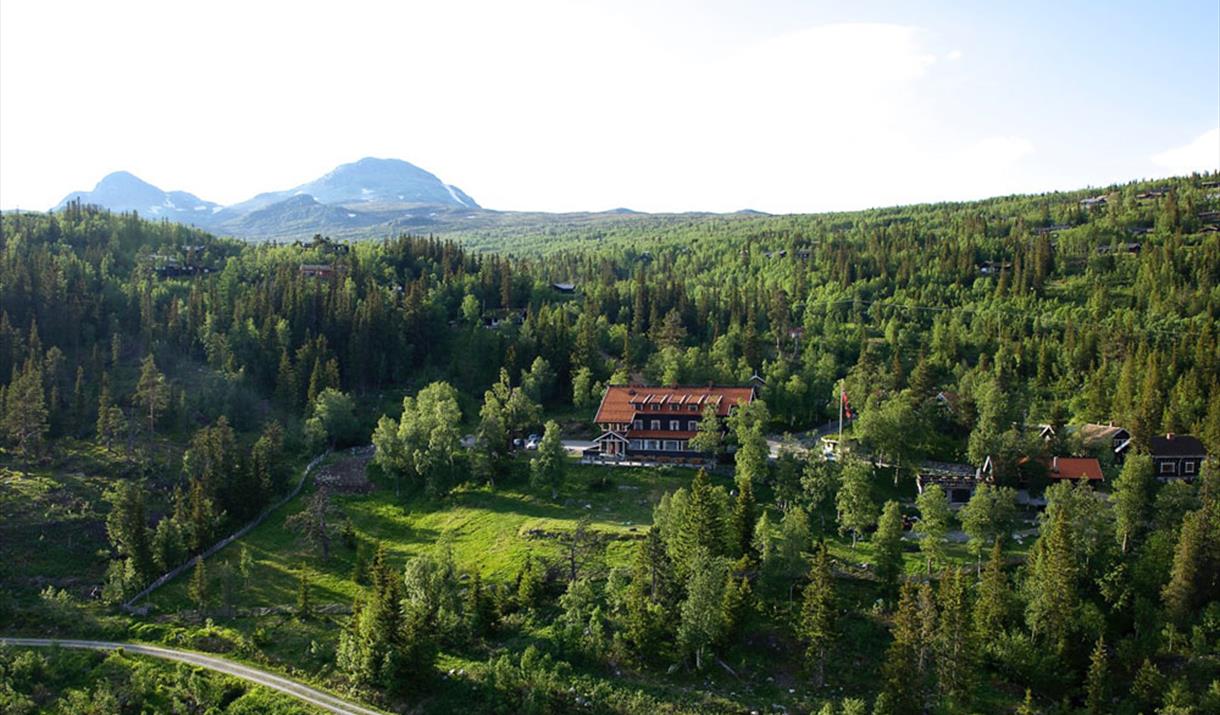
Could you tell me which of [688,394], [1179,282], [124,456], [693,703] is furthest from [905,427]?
[1179,282]

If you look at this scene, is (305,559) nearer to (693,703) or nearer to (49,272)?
(693,703)

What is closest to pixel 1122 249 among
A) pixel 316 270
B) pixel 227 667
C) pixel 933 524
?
pixel 933 524

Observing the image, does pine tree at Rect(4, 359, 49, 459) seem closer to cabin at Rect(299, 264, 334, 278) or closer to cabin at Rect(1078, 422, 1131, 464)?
cabin at Rect(299, 264, 334, 278)

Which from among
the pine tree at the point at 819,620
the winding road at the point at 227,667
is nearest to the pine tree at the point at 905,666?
the pine tree at the point at 819,620

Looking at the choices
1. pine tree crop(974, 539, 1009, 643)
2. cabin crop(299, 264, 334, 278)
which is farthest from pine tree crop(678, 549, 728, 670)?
cabin crop(299, 264, 334, 278)

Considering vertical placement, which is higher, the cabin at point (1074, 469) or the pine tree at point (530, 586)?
the cabin at point (1074, 469)

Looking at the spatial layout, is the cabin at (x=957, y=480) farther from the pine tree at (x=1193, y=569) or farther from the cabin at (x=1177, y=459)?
the pine tree at (x=1193, y=569)

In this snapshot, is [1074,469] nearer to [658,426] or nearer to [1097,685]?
[1097,685]
